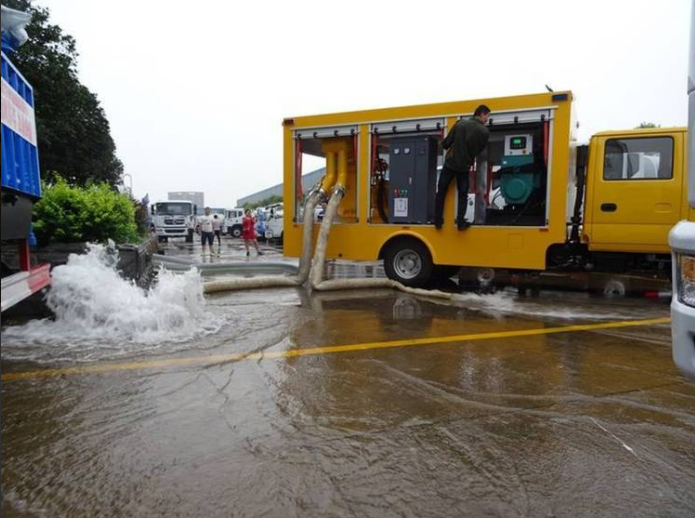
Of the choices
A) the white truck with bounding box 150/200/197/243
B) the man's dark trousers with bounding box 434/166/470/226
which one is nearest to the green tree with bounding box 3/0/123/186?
the white truck with bounding box 150/200/197/243

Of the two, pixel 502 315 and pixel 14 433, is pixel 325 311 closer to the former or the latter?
pixel 502 315

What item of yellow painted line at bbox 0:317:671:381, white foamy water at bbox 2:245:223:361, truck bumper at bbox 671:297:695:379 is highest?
truck bumper at bbox 671:297:695:379

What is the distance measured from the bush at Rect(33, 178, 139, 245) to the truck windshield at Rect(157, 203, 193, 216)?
2457 cm

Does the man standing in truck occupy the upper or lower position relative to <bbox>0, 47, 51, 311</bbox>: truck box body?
upper

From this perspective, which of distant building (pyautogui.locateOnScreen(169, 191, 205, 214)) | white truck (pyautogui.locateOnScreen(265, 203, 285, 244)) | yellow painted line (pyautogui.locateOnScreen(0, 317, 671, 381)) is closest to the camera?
yellow painted line (pyautogui.locateOnScreen(0, 317, 671, 381))

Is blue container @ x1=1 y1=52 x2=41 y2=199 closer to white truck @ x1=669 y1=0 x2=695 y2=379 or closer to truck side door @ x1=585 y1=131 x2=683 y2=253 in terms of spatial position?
white truck @ x1=669 y1=0 x2=695 y2=379

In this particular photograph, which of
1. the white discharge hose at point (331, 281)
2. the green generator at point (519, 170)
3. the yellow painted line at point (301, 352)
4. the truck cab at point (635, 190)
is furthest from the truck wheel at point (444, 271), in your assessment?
the yellow painted line at point (301, 352)

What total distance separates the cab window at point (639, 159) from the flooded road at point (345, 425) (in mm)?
3265

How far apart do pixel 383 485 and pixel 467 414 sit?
3.45ft

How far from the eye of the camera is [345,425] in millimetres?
3248

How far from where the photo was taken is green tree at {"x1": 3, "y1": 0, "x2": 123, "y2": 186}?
30.1m

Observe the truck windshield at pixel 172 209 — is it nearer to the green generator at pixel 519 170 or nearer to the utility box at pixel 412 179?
the utility box at pixel 412 179

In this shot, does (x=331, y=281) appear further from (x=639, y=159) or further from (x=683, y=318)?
(x=683, y=318)

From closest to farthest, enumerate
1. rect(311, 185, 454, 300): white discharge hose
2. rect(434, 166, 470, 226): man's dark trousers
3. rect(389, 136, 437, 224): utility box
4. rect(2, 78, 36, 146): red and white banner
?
rect(2, 78, 36, 146): red and white banner
rect(434, 166, 470, 226): man's dark trousers
rect(311, 185, 454, 300): white discharge hose
rect(389, 136, 437, 224): utility box
